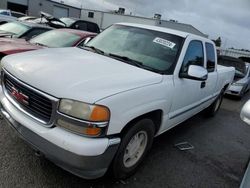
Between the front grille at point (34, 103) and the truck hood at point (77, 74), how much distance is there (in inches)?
3.1

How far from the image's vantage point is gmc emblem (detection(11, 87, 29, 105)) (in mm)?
2868

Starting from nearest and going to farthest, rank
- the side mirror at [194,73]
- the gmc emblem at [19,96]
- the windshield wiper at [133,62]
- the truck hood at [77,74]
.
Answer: the truck hood at [77,74] → the gmc emblem at [19,96] → the windshield wiper at [133,62] → the side mirror at [194,73]

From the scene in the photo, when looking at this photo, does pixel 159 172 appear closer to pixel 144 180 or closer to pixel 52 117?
pixel 144 180

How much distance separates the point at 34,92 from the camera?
2.76 metres

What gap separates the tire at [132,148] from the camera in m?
2.94

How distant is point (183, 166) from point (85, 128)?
2029 mm

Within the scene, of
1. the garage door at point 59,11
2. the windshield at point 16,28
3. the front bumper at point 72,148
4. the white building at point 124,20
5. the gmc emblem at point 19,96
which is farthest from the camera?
the garage door at point 59,11

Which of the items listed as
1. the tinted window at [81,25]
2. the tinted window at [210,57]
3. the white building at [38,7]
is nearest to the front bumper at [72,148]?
the tinted window at [210,57]

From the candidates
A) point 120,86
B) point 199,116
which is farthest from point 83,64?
point 199,116

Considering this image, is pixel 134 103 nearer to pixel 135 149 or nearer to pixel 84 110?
pixel 84 110

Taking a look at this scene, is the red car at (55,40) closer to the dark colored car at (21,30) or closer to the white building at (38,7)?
the dark colored car at (21,30)

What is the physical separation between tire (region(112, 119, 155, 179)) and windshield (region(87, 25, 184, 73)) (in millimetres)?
832

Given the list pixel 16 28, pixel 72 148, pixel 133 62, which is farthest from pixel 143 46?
pixel 16 28

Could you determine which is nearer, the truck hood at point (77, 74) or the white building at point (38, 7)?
the truck hood at point (77, 74)
